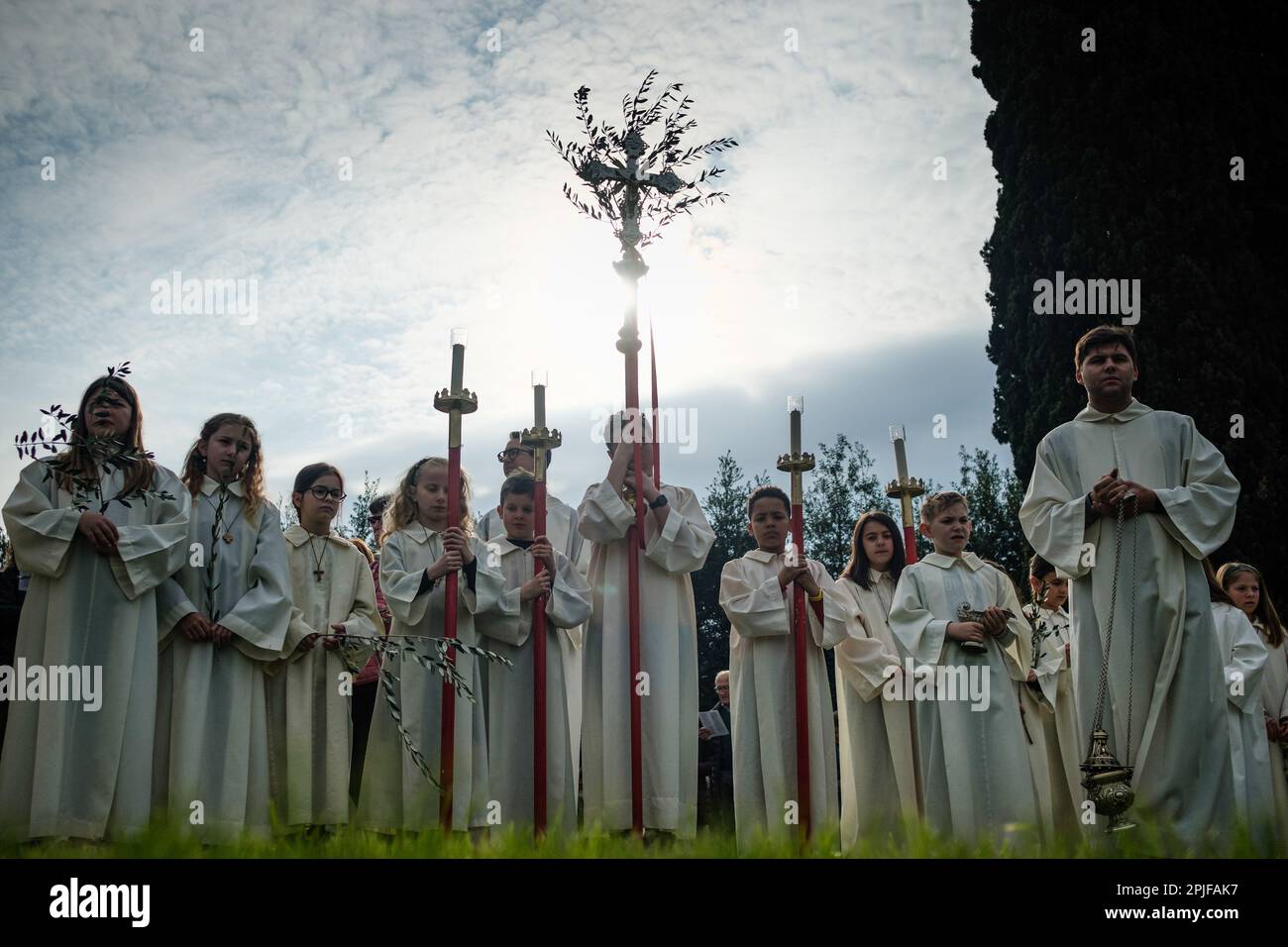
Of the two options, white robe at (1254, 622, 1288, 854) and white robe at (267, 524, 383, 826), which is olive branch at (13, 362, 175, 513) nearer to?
white robe at (267, 524, 383, 826)

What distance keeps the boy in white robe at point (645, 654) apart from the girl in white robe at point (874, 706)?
1.30 meters

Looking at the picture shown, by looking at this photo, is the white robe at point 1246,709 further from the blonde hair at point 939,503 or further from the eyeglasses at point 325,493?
the eyeglasses at point 325,493

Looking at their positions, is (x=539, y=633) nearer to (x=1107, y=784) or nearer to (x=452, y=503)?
(x=452, y=503)

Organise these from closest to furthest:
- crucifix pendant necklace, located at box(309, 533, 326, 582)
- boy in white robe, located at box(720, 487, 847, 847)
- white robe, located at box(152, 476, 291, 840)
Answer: white robe, located at box(152, 476, 291, 840) < boy in white robe, located at box(720, 487, 847, 847) < crucifix pendant necklace, located at box(309, 533, 326, 582)

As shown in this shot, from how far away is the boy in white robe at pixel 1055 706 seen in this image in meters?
7.62

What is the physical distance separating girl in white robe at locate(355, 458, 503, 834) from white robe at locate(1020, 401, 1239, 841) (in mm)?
3162

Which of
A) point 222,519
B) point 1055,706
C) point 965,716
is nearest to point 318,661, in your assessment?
point 222,519

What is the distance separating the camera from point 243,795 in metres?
5.80

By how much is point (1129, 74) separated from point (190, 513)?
1292 cm

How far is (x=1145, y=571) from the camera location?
548 centimetres

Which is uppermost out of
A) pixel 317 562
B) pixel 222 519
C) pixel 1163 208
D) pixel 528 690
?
pixel 1163 208

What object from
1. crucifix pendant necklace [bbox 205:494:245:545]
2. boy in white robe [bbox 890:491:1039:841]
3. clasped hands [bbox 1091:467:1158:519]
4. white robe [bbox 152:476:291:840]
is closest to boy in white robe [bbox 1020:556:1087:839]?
boy in white robe [bbox 890:491:1039:841]

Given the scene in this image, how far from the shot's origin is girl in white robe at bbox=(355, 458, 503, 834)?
623cm

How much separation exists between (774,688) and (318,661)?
113 inches
